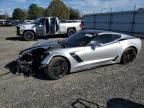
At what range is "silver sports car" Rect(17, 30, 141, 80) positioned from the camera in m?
6.62

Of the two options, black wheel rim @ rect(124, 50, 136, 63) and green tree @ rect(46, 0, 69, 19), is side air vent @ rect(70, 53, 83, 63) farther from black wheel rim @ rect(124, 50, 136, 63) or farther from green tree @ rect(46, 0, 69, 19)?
green tree @ rect(46, 0, 69, 19)

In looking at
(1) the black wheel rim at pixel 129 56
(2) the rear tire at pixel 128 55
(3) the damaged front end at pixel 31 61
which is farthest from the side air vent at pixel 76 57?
(1) the black wheel rim at pixel 129 56

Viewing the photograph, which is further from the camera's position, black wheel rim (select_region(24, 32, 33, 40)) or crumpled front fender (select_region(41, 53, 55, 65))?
black wheel rim (select_region(24, 32, 33, 40))

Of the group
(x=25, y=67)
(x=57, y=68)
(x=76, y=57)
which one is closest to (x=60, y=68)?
(x=57, y=68)

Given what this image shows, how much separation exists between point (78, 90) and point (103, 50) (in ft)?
7.39

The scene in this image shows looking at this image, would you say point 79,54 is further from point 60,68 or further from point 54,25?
point 54,25

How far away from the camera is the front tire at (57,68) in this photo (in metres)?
6.49

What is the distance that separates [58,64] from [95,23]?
84.6 ft

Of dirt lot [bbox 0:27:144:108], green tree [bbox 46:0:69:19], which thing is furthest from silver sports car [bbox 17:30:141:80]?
green tree [bbox 46:0:69:19]

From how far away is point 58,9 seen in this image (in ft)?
203

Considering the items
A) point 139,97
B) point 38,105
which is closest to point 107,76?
point 139,97

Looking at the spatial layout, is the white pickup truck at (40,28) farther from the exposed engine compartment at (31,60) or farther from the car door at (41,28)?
the exposed engine compartment at (31,60)

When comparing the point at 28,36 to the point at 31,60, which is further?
the point at 28,36

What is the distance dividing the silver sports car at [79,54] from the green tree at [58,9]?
5326cm
